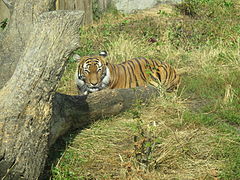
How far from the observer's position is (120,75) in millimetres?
6508

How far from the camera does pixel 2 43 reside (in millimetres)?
4680

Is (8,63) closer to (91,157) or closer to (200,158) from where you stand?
(91,157)

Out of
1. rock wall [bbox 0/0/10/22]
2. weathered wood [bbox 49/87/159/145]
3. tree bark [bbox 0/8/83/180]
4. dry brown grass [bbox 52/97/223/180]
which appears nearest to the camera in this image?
tree bark [bbox 0/8/83/180]

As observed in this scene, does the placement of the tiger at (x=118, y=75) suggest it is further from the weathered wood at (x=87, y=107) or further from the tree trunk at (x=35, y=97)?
the tree trunk at (x=35, y=97)

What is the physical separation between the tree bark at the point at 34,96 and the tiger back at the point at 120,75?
218 cm

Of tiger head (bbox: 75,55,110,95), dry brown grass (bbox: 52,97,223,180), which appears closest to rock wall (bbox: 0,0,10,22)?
tiger head (bbox: 75,55,110,95)

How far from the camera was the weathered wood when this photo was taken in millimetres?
4492

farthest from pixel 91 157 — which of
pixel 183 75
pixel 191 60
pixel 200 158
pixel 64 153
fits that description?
pixel 191 60

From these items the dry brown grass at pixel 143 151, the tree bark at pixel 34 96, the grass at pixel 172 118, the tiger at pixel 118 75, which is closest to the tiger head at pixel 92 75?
the tiger at pixel 118 75

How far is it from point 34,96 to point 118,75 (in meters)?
3.00

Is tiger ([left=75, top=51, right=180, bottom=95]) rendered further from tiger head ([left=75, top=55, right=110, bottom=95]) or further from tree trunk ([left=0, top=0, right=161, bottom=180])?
tree trunk ([left=0, top=0, right=161, bottom=180])

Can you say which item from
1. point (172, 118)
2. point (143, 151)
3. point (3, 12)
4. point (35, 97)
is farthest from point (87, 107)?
point (3, 12)

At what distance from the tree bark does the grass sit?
1.74ft

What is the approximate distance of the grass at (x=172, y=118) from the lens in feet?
13.3
